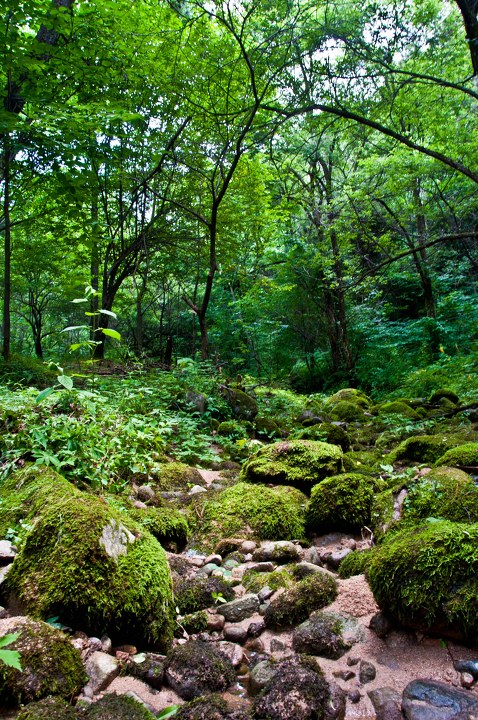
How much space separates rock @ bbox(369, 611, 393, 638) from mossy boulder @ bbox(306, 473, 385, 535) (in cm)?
118

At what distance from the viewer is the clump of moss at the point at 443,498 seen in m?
2.64

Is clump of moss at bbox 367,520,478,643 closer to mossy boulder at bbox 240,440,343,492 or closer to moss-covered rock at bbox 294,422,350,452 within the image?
mossy boulder at bbox 240,440,343,492

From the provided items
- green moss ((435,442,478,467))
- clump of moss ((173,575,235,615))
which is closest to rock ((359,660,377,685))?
clump of moss ((173,575,235,615))

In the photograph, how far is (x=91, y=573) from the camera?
6.38 feet

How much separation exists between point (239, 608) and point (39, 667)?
1191 mm

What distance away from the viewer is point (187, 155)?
10242 mm

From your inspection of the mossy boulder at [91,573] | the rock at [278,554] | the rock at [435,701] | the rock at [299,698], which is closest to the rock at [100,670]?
the mossy boulder at [91,573]

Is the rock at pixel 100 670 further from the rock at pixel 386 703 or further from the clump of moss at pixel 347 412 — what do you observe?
the clump of moss at pixel 347 412

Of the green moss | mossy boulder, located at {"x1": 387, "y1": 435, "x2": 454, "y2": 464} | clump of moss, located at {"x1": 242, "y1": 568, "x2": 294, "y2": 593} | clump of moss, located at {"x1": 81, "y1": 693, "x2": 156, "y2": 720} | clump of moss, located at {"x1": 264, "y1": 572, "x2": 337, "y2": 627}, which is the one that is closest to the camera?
clump of moss, located at {"x1": 81, "y1": 693, "x2": 156, "y2": 720}

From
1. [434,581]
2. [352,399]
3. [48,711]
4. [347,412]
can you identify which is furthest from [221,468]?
[352,399]

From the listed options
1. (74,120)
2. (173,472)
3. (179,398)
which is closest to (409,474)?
(173,472)

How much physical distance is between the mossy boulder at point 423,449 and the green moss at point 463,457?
0.83 meters

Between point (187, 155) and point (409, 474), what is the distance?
947cm

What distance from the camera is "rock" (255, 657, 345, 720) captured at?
1.62 meters
